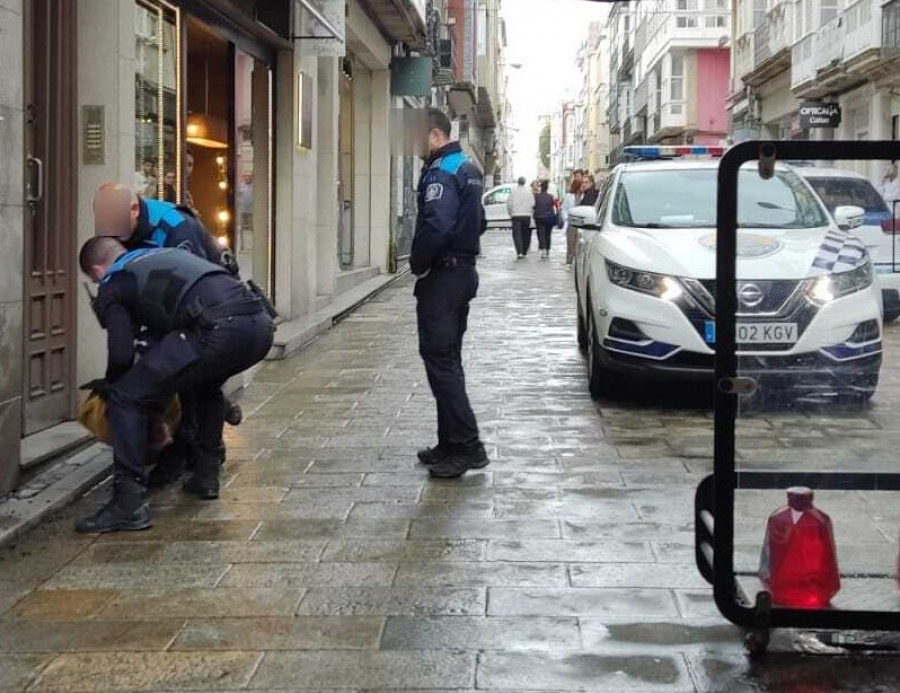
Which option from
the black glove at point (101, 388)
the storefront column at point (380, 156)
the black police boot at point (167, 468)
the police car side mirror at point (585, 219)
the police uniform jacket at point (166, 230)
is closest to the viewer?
the black glove at point (101, 388)

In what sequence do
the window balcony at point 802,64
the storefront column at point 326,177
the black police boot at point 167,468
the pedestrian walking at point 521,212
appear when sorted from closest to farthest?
the black police boot at point 167,468 → the storefront column at point 326,177 → the pedestrian walking at point 521,212 → the window balcony at point 802,64

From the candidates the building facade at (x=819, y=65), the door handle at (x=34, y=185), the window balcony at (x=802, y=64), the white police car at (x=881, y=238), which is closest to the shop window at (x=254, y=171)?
the door handle at (x=34, y=185)

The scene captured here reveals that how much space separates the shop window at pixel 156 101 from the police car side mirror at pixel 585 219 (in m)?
3.15

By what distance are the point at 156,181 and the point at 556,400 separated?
3.40 m

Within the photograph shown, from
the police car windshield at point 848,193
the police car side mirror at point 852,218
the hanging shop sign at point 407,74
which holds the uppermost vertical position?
the hanging shop sign at point 407,74

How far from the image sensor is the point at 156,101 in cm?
940

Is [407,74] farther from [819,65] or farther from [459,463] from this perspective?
[459,463]

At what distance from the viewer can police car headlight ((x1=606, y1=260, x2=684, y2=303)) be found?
8383 mm

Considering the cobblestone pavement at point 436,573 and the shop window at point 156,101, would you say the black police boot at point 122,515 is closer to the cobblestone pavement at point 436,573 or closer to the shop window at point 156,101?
the cobblestone pavement at point 436,573

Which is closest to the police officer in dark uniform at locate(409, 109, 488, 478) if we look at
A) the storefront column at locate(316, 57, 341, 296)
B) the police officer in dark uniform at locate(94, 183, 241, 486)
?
the police officer in dark uniform at locate(94, 183, 241, 486)

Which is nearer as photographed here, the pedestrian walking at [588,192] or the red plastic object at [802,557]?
the red plastic object at [802,557]

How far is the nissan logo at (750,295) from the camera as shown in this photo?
4157mm

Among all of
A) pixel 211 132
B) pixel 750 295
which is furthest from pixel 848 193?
pixel 211 132

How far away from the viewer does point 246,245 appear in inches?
525
